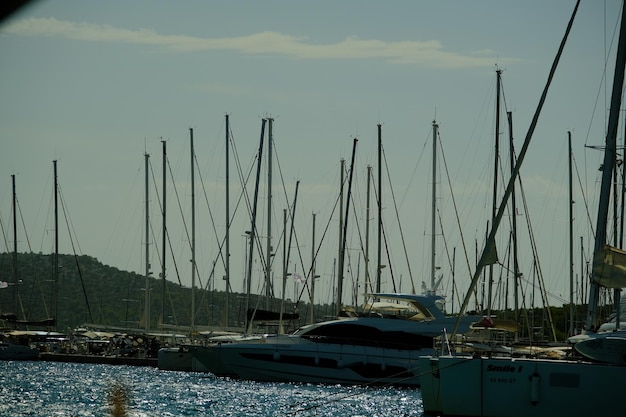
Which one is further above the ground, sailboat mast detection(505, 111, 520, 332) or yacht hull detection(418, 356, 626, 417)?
sailboat mast detection(505, 111, 520, 332)

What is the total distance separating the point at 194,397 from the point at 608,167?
19.1m

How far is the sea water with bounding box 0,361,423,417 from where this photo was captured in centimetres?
3572

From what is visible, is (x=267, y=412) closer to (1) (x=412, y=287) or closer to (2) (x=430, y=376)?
(2) (x=430, y=376)

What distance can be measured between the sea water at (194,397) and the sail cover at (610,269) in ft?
25.0

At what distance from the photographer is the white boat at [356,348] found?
161ft

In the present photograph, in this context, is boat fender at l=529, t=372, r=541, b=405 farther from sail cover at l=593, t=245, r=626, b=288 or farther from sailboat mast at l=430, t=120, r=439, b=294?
sailboat mast at l=430, t=120, r=439, b=294

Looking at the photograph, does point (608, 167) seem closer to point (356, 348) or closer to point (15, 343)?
point (356, 348)

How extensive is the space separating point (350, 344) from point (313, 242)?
2198 centimetres

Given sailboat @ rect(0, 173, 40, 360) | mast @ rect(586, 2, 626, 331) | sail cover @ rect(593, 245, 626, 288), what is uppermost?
mast @ rect(586, 2, 626, 331)

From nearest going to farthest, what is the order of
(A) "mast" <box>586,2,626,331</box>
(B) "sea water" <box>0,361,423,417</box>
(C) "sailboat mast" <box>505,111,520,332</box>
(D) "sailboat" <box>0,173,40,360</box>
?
1. (A) "mast" <box>586,2,626,331</box>
2. (B) "sea water" <box>0,361,423,417</box>
3. (C) "sailboat mast" <box>505,111,520,332</box>
4. (D) "sailboat" <box>0,173,40,360</box>

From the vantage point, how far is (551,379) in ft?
94.3

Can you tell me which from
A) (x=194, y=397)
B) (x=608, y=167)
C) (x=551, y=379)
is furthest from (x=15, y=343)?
(x=608, y=167)

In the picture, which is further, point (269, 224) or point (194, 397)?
point (269, 224)

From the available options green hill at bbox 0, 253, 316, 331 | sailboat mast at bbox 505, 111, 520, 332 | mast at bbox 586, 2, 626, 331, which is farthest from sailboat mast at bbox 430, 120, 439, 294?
green hill at bbox 0, 253, 316, 331
